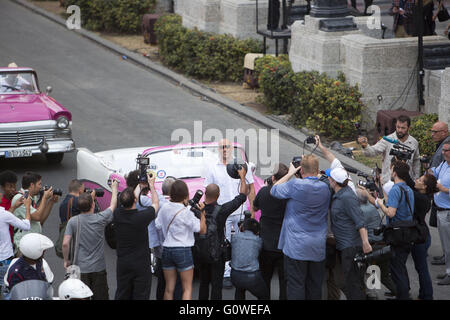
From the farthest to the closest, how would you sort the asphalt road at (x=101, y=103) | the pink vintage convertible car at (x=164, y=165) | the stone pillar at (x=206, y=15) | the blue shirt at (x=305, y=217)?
the stone pillar at (x=206, y=15) < the asphalt road at (x=101, y=103) < the pink vintage convertible car at (x=164, y=165) < the blue shirt at (x=305, y=217)

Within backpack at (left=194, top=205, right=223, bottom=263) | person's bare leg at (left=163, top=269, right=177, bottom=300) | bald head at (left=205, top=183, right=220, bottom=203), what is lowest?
person's bare leg at (left=163, top=269, right=177, bottom=300)

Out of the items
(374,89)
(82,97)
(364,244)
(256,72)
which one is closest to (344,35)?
(374,89)

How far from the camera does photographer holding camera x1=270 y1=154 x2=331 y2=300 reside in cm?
814

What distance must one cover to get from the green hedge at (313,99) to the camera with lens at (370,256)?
7.67m

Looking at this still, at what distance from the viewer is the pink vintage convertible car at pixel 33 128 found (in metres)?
14.3

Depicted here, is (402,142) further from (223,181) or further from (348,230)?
(348,230)

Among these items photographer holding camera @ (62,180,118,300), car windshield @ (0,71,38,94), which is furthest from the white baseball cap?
car windshield @ (0,71,38,94)

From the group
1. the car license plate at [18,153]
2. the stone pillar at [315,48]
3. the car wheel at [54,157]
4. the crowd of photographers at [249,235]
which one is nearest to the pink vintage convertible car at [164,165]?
the crowd of photographers at [249,235]

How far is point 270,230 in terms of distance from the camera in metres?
8.63

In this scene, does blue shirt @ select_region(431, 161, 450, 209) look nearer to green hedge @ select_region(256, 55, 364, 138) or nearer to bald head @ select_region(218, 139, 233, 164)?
bald head @ select_region(218, 139, 233, 164)

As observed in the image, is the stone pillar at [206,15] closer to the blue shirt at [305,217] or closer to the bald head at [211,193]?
the bald head at [211,193]

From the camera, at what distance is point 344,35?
17.2 metres

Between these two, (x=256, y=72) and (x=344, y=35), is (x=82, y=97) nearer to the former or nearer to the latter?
(x=256, y=72)

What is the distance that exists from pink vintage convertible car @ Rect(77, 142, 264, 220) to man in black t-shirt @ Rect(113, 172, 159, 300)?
2.51 meters
